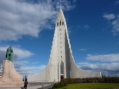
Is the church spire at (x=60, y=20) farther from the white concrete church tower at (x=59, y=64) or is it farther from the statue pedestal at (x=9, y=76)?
the statue pedestal at (x=9, y=76)

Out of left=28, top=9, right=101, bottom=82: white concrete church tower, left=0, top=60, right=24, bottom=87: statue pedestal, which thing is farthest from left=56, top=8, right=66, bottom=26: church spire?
left=0, top=60, right=24, bottom=87: statue pedestal

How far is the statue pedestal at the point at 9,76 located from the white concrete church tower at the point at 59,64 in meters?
19.1

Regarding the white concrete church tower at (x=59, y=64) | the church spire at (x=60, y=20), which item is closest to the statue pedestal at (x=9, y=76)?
the white concrete church tower at (x=59, y=64)

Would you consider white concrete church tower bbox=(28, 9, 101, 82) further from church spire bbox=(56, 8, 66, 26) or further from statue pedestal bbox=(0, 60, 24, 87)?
statue pedestal bbox=(0, 60, 24, 87)

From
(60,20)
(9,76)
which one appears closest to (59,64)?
(60,20)

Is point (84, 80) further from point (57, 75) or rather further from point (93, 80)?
point (57, 75)

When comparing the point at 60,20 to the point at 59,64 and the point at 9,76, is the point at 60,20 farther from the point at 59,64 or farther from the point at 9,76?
the point at 9,76

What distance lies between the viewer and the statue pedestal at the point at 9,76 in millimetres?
13616

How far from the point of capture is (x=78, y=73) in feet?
103

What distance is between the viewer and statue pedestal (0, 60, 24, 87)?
13616mm

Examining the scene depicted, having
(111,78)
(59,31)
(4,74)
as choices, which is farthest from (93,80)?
(59,31)

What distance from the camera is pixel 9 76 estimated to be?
14469mm

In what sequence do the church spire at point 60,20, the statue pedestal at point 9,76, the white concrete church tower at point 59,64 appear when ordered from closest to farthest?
the statue pedestal at point 9,76
the white concrete church tower at point 59,64
the church spire at point 60,20

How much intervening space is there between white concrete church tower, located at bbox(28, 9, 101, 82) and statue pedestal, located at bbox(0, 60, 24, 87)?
19.1 meters
